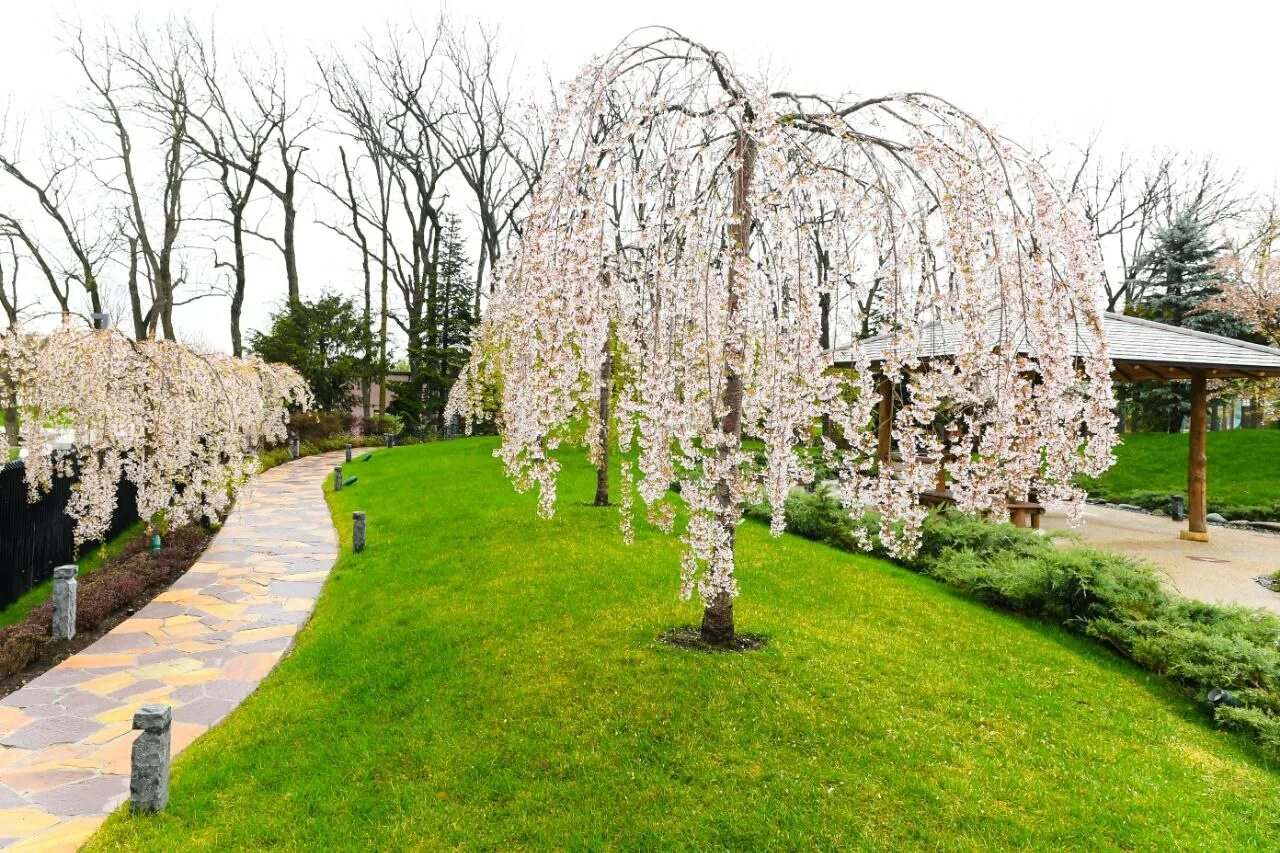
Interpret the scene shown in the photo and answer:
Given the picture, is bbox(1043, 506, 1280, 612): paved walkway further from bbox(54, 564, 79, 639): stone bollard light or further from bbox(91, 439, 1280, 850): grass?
bbox(54, 564, 79, 639): stone bollard light

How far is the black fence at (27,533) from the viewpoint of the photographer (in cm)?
787

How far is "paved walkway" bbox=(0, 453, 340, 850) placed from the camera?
13.6 ft

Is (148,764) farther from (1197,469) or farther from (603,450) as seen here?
(1197,469)

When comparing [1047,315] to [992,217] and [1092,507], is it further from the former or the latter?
[1092,507]

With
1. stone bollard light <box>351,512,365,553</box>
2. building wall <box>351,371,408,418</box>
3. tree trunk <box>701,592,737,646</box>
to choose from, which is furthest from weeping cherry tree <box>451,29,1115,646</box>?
building wall <box>351,371,408,418</box>

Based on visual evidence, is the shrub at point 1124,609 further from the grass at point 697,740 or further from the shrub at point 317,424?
the shrub at point 317,424

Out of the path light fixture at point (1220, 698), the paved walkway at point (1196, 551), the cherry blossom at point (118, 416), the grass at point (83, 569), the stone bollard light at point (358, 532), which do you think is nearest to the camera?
the path light fixture at point (1220, 698)

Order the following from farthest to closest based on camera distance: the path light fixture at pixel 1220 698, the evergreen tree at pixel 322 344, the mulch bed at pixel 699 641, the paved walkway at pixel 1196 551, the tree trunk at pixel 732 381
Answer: the evergreen tree at pixel 322 344 < the paved walkway at pixel 1196 551 < the mulch bed at pixel 699 641 < the path light fixture at pixel 1220 698 < the tree trunk at pixel 732 381

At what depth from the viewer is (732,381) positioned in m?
4.70

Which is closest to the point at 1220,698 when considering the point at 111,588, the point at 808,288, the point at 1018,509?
the point at 808,288

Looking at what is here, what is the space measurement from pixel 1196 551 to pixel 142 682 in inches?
540

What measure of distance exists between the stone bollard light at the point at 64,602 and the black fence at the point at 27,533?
197cm

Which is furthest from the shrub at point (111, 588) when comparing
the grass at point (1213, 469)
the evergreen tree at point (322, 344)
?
the grass at point (1213, 469)

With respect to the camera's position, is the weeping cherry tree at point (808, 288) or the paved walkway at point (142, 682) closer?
the weeping cherry tree at point (808, 288)
